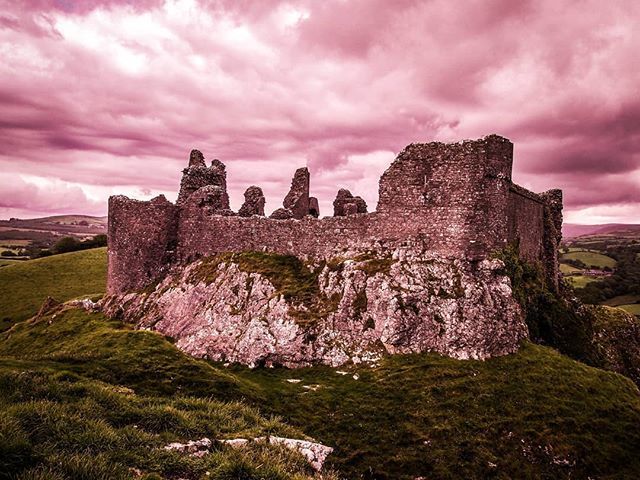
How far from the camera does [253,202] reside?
30.0 m

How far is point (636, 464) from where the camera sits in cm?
1260

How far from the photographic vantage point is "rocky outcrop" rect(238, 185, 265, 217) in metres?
29.7

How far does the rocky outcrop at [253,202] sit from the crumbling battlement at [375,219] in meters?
0.07

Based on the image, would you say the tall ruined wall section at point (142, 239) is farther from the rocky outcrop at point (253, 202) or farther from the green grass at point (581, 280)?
the green grass at point (581, 280)

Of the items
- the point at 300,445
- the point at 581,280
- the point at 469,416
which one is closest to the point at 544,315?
the point at 469,416

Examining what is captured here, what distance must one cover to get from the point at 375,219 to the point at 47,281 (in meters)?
54.7

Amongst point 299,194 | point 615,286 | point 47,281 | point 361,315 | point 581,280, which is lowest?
point 615,286

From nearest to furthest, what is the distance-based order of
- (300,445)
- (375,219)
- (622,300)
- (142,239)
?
(300,445), (375,219), (142,239), (622,300)

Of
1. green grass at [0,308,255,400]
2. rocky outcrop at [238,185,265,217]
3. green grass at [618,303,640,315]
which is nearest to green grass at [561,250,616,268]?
green grass at [618,303,640,315]

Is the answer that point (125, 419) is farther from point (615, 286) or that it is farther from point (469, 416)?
point (615, 286)

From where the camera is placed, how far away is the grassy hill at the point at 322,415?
23.5ft

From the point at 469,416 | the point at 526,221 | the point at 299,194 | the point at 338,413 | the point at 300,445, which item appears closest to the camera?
the point at 300,445

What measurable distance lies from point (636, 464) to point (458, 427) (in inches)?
210

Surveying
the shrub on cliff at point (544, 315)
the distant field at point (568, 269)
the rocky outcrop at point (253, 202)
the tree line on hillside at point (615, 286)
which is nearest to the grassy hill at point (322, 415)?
the shrub on cliff at point (544, 315)
